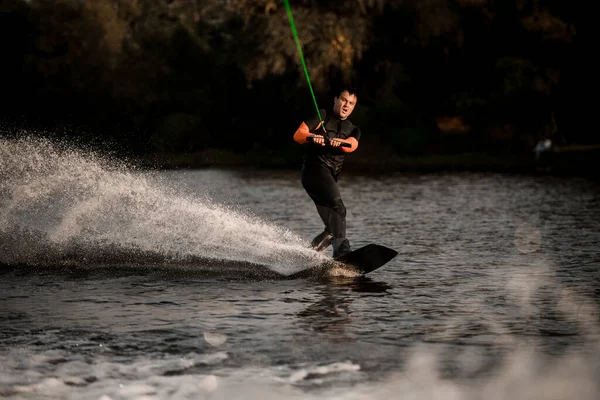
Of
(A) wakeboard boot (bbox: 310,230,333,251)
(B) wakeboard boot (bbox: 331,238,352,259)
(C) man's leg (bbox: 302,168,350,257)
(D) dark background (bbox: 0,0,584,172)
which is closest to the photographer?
(B) wakeboard boot (bbox: 331,238,352,259)

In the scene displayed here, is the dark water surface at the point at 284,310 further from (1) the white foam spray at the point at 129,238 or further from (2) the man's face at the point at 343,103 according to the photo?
(2) the man's face at the point at 343,103

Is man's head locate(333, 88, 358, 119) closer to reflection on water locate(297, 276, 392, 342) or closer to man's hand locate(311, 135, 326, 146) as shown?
man's hand locate(311, 135, 326, 146)

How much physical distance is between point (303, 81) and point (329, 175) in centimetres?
3139

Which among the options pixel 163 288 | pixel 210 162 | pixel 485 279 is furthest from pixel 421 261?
pixel 210 162

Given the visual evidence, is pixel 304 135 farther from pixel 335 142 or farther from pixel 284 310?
pixel 284 310

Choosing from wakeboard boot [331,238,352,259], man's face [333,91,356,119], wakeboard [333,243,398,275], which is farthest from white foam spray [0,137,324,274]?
man's face [333,91,356,119]

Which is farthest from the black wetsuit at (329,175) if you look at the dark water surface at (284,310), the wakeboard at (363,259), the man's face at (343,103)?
the dark water surface at (284,310)

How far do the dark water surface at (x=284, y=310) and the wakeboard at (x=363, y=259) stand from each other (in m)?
0.16

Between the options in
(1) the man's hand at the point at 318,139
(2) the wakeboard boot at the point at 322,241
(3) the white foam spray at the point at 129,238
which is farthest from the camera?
(3) the white foam spray at the point at 129,238

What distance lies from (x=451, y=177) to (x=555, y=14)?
17.5 metres

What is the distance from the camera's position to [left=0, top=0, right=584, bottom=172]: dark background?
1642 inches

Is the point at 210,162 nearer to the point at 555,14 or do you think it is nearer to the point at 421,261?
the point at 555,14

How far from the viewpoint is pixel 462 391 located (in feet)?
18.7

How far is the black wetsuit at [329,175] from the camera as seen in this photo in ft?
34.8
